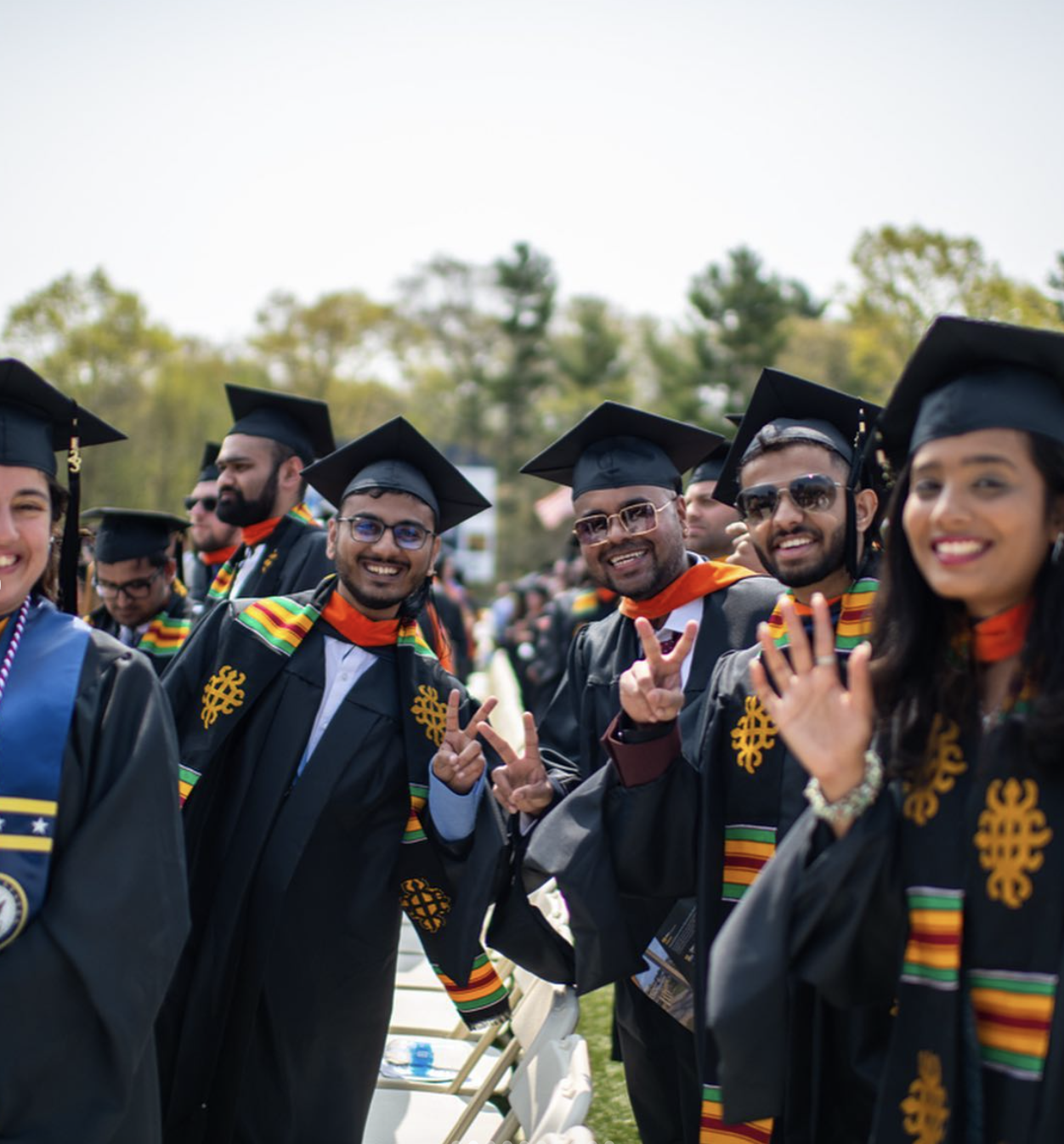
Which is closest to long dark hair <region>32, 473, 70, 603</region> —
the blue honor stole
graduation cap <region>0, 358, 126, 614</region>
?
graduation cap <region>0, 358, 126, 614</region>

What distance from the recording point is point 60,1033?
211 cm

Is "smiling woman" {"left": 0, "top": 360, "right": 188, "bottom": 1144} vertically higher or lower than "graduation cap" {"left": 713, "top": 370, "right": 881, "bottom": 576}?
lower

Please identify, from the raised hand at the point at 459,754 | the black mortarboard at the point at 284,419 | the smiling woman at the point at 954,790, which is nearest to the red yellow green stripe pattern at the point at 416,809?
the raised hand at the point at 459,754

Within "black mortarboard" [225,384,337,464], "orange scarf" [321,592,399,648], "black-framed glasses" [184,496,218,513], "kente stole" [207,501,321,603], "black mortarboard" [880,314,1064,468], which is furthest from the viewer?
"black-framed glasses" [184,496,218,513]

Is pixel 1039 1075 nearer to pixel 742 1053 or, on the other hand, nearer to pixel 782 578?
pixel 742 1053

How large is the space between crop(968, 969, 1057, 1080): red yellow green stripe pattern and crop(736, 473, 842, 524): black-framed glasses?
1.28 m

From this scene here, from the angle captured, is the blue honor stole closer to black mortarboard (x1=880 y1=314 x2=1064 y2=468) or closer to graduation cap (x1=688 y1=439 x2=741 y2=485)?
black mortarboard (x1=880 y1=314 x2=1064 y2=468)

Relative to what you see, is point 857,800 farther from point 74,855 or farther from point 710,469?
point 710,469

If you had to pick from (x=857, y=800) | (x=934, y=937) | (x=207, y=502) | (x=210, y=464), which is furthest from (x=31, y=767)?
(x=210, y=464)

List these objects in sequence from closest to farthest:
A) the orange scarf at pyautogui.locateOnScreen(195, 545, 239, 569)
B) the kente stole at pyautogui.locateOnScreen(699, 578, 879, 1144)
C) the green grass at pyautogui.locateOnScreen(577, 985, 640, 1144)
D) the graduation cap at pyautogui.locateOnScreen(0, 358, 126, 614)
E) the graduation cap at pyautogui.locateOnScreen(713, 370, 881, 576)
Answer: the graduation cap at pyautogui.locateOnScreen(0, 358, 126, 614), the kente stole at pyautogui.locateOnScreen(699, 578, 879, 1144), the graduation cap at pyautogui.locateOnScreen(713, 370, 881, 576), the green grass at pyautogui.locateOnScreen(577, 985, 640, 1144), the orange scarf at pyautogui.locateOnScreen(195, 545, 239, 569)

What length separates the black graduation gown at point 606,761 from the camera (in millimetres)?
2812

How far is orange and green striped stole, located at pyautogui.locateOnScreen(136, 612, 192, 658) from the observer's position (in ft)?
17.1

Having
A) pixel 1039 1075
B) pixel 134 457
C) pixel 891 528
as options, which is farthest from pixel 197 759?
pixel 134 457

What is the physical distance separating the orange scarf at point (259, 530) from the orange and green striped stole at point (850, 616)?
331 cm
